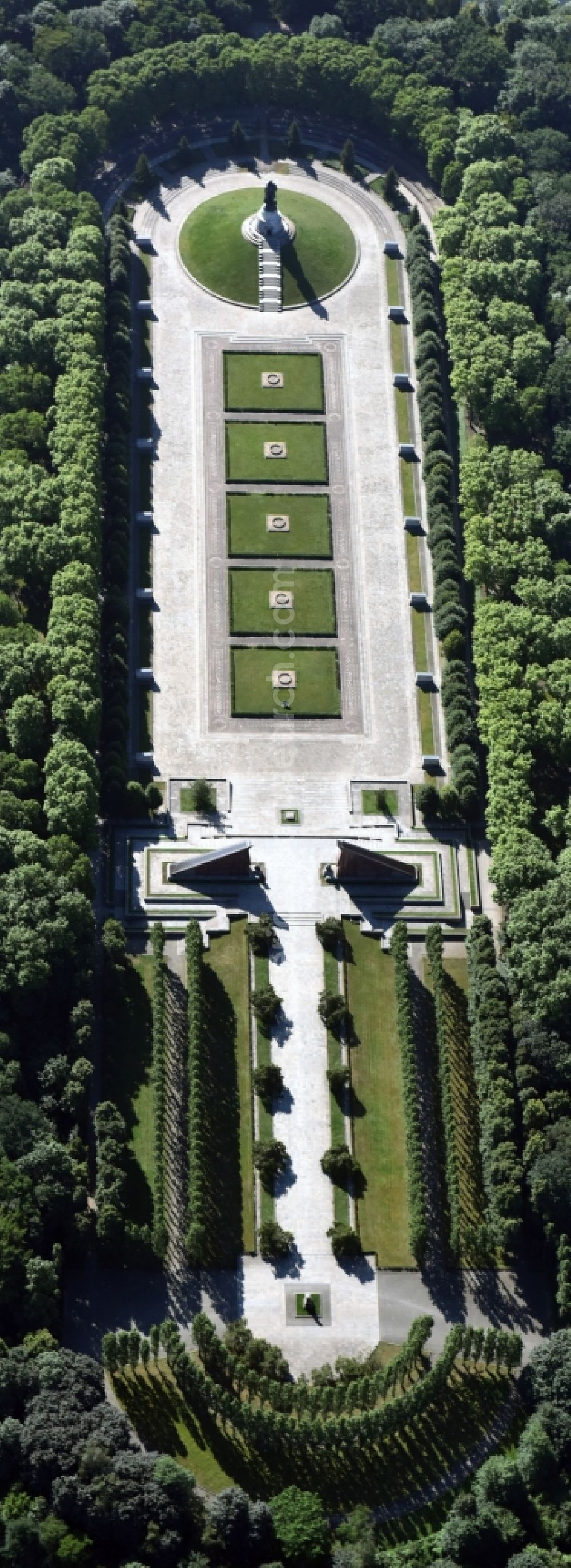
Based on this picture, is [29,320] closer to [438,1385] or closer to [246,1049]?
[246,1049]

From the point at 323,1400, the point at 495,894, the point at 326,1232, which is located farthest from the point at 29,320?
the point at 323,1400

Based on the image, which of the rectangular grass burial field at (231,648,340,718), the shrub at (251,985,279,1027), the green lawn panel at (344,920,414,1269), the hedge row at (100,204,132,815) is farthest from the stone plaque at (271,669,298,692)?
the shrub at (251,985,279,1027)

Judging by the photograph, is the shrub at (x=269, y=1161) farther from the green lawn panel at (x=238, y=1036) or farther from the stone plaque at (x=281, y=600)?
the stone plaque at (x=281, y=600)

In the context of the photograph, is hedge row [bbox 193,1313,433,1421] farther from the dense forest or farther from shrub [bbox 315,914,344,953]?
shrub [bbox 315,914,344,953]

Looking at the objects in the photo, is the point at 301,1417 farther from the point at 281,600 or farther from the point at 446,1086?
the point at 281,600

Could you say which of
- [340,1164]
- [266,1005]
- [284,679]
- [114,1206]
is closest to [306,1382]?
[340,1164]

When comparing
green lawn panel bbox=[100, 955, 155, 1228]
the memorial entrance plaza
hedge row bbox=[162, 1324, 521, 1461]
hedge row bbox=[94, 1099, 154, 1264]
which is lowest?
hedge row bbox=[162, 1324, 521, 1461]
